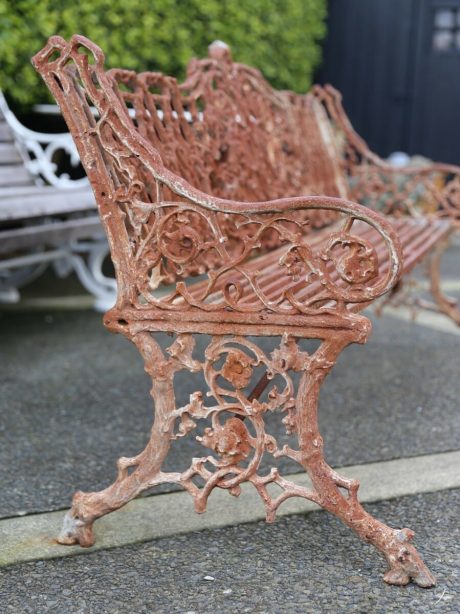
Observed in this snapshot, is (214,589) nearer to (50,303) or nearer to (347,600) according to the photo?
(347,600)

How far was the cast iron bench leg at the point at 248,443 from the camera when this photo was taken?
213cm

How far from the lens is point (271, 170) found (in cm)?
386

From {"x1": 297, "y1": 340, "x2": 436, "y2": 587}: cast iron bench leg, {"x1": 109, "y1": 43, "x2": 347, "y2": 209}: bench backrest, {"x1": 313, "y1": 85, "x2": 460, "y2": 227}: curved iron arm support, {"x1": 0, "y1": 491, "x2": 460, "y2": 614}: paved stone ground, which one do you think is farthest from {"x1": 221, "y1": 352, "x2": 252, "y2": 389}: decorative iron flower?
{"x1": 313, "y1": 85, "x2": 460, "y2": 227}: curved iron arm support

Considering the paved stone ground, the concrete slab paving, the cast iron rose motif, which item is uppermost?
the cast iron rose motif

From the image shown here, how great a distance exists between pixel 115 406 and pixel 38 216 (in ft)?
3.20

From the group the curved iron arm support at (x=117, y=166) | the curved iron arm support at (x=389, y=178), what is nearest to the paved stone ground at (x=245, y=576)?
the curved iron arm support at (x=117, y=166)

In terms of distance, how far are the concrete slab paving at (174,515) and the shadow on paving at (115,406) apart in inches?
4.0

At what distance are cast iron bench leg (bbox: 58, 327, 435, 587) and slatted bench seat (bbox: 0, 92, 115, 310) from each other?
174cm

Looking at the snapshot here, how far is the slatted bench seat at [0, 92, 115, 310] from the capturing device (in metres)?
3.97

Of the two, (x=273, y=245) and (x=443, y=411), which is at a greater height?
(x=273, y=245)

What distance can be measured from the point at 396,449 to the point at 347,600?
1.07 metres

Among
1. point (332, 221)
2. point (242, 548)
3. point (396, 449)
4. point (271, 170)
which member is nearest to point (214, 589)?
point (242, 548)

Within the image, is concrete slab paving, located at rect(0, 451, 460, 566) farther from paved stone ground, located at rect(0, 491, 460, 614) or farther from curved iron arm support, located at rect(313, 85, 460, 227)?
curved iron arm support, located at rect(313, 85, 460, 227)

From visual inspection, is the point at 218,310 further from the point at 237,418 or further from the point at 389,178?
the point at 389,178
